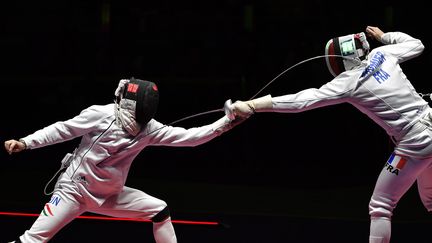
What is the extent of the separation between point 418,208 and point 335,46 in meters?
2.06

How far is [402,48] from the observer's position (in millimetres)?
3615

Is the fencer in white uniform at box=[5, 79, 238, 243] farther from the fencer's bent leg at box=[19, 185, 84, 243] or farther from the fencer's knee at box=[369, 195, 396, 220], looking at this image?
the fencer's knee at box=[369, 195, 396, 220]

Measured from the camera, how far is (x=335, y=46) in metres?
3.56

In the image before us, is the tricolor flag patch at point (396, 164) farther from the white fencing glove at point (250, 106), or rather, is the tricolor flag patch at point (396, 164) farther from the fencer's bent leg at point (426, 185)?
the white fencing glove at point (250, 106)

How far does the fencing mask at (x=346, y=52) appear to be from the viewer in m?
3.49

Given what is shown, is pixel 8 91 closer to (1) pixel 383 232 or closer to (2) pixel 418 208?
(2) pixel 418 208

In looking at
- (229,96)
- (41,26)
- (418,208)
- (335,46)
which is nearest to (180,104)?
(229,96)

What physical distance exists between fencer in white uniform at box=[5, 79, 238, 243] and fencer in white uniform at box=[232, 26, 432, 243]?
0.35 meters

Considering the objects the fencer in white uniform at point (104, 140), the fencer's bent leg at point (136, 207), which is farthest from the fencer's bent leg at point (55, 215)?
the fencer's bent leg at point (136, 207)

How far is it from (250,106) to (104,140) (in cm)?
71

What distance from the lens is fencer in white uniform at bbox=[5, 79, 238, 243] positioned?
334 cm

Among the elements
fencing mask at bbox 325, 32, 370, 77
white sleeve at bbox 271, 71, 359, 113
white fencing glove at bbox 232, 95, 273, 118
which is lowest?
white fencing glove at bbox 232, 95, 273, 118

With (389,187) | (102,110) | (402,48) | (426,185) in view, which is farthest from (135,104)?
(426,185)

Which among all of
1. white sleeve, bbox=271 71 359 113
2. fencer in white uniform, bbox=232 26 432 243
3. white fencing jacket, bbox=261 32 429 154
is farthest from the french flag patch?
white sleeve, bbox=271 71 359 113
